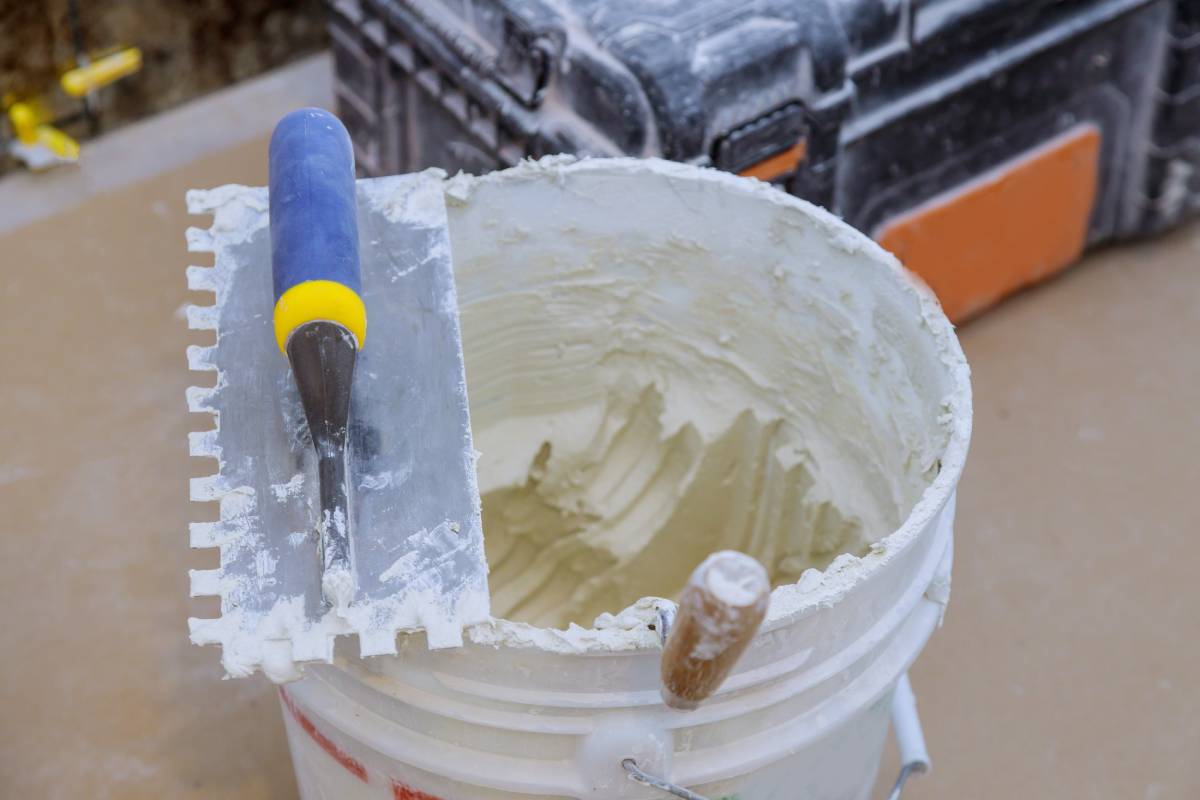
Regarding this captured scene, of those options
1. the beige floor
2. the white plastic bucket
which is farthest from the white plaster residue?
the beige floor

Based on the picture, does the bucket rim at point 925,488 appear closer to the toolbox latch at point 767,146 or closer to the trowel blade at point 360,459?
the trowel blade at point 360,459

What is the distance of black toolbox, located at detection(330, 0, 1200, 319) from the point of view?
164 cm

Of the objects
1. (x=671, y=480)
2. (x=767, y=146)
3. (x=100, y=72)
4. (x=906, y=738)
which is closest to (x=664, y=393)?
(x=671, y=480)

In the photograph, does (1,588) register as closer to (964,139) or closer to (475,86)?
(475,86)

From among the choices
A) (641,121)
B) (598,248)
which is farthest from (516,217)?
(641,121)

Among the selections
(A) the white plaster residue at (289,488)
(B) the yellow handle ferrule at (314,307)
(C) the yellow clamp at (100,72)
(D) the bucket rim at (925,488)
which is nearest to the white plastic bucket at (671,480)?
(D) the bucket rim at (925,488)

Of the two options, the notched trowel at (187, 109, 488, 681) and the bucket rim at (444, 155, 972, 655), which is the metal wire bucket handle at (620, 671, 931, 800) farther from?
the notched trowel at (187, 109, 488, 681)

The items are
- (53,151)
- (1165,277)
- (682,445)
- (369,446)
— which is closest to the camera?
(369,446)

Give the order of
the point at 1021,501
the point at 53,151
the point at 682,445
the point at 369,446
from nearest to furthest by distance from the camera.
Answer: the point at 369,446 → the point at 682,445 → the point at 1021,501 → the point at 53,151

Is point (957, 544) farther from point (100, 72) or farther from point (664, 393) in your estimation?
point (100, 72)

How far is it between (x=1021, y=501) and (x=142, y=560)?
1.15m

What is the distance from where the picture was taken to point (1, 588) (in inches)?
70.8

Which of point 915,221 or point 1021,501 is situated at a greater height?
point 915,221

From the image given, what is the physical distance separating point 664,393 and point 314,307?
0.63m
